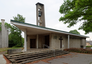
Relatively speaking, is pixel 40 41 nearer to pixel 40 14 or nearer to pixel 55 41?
pixel 55 41

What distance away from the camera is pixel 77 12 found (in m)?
8.23

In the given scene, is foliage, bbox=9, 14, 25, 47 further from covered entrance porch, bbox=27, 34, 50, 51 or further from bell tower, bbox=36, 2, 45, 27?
bell tower, bbox=36, 2, 45, 27

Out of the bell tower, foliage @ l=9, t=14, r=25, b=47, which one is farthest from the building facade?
foliage @ l=9, t=14, r=25, b=47

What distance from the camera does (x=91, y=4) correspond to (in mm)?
A: 7266

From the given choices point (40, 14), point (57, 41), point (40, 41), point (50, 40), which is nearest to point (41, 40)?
point (40, 41)

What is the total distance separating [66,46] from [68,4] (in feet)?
27.9

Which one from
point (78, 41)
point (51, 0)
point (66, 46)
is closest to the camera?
point (51, 0)

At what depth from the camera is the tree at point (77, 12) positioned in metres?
7.46

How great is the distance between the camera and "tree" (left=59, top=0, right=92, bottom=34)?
7463 millimetres

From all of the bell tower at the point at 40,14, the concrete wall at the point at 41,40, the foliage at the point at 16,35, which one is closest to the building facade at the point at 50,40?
the concrete wall at the point at 41,40

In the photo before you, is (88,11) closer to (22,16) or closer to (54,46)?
(54,46)

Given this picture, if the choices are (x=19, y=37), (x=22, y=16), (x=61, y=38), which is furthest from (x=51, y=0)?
(x=19, y=37)

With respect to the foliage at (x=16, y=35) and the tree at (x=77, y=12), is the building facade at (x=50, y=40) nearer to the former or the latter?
the tree at (x=77, y=12)

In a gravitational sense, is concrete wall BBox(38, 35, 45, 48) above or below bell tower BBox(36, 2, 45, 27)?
below
